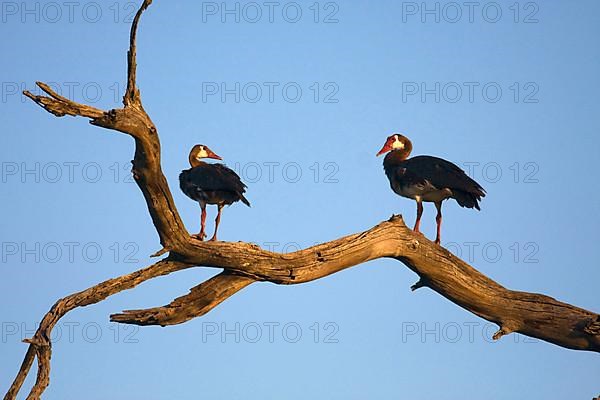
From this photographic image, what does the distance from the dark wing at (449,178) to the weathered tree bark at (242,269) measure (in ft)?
2.57

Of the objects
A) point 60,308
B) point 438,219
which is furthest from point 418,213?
point 60,308

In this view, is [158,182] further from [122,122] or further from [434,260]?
[434,260]

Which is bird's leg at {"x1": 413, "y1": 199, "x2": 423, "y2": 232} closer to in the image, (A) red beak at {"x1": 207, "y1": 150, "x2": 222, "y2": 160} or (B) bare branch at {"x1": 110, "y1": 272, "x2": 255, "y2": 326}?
(B) bare branch at {"x1": 110, "y1": 272, "x2": 255, "y2": 326}

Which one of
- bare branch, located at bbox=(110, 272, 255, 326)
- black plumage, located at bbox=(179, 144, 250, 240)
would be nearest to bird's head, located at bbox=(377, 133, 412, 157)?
black plumage, located at bbox=(179, 144, 250, 240)

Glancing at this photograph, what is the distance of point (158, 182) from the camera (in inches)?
283

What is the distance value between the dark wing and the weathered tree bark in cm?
78

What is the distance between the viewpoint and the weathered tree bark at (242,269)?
6.91 metres

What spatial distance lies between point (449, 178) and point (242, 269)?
8.49 feet

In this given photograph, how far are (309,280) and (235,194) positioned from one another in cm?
181

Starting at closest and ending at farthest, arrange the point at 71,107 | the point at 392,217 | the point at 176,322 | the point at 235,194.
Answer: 1. the point at 71,107
2. the point at 176,322
3. the point at 392,217
4. the point at 235,194

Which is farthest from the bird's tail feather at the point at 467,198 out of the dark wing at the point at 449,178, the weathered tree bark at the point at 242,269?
the weathered tree bark at the point at 242,269

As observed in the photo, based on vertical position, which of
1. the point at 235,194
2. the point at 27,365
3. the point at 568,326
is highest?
the point at 235,194

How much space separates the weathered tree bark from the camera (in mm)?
6914

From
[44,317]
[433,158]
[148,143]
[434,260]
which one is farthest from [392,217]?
[44,317]
